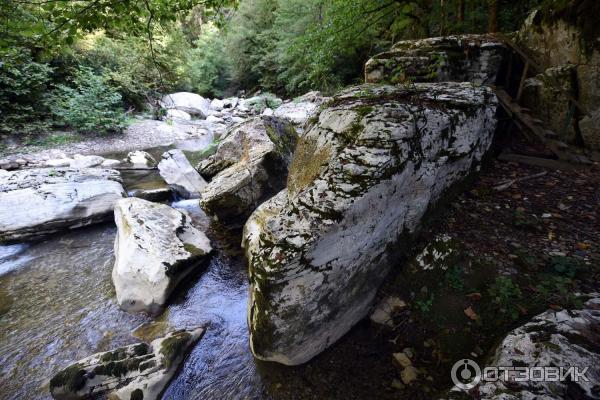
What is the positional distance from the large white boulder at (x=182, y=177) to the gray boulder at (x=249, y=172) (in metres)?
1.16

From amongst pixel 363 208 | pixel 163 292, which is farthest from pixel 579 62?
pixel 163 292

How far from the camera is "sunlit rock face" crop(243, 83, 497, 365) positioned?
2299 mm

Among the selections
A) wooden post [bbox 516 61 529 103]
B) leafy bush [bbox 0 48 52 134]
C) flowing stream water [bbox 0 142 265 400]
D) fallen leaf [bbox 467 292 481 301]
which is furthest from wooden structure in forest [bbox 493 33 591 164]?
leafy bush [bbox 0 48 52 134]

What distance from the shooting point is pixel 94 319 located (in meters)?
3.35

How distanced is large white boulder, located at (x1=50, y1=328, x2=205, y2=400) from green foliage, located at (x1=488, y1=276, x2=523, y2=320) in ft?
10.4

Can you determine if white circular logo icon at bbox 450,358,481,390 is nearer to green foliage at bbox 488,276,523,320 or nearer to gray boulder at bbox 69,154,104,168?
green foliage at bbox 488,276,523,320

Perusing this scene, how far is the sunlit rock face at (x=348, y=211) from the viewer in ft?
7.54

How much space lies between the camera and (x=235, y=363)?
2.78m

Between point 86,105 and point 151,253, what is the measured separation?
11782 mm

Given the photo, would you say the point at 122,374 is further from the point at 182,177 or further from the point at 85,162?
the point at 85,162

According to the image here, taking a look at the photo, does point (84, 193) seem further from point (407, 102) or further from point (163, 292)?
point (407, 102)

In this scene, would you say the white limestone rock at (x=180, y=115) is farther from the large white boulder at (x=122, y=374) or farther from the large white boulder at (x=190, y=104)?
the large white boulder at (x=122, y=374)

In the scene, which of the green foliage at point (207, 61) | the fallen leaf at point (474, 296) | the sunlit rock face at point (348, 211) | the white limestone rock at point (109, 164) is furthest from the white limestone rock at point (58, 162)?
the green foliage at point (207, 61)

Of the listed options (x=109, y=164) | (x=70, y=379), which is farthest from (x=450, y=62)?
(x=109, y=164)
